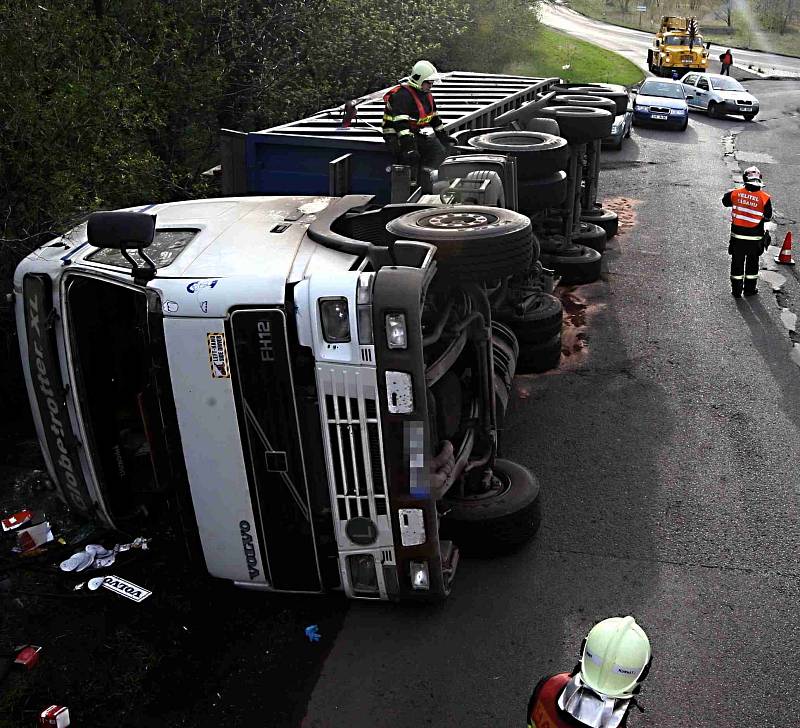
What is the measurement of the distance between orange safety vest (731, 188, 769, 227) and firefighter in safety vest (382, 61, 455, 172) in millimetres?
4068

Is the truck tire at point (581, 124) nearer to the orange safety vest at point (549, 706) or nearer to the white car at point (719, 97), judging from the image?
the orange safety vest at point (549, 706)

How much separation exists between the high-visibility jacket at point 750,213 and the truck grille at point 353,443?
746cm

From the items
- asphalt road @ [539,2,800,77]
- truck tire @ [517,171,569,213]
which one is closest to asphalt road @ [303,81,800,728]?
truck tire @ [517,171,569,213]

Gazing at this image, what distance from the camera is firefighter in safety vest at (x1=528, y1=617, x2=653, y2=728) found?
2.71 m

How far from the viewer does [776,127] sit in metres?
24.8

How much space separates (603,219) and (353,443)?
9397 mm

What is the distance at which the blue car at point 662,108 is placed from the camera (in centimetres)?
2286

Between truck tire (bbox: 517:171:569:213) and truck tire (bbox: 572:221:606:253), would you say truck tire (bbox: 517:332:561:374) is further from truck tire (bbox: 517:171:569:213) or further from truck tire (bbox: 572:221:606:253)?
truck tire (bbox: 572:221:606:253)

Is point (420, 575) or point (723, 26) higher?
point (420, 575)

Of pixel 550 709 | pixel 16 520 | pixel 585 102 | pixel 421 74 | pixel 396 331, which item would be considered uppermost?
pixel 421 74

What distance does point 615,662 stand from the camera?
271 cm

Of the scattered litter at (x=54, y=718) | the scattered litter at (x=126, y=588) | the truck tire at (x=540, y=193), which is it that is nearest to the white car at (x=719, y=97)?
the truck tire at (x=540, y=193)

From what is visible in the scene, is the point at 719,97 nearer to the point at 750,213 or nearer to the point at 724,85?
the point at 724,85

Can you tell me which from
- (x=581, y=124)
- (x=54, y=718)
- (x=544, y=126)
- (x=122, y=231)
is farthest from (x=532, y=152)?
(x=54, y=718)
